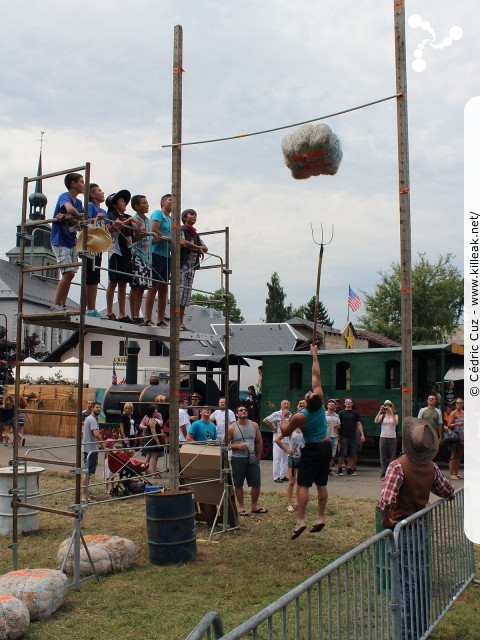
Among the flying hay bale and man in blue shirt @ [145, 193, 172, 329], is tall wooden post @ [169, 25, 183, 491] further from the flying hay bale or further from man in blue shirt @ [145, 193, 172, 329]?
the flying hay bale

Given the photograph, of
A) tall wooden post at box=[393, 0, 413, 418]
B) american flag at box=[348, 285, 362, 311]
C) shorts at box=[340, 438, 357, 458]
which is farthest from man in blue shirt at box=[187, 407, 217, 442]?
american flag at box=[348, 285, 362, 311]

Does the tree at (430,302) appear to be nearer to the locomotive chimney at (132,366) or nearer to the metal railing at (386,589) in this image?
the locomotive chimney at (132,366)

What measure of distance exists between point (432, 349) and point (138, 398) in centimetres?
924

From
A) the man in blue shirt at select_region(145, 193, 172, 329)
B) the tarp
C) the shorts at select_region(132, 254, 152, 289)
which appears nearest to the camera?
the shorts at select_region(132, 254, 152, 289)

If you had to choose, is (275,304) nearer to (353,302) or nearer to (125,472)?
(353,302)

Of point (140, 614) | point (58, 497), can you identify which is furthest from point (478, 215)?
point (58, 497)

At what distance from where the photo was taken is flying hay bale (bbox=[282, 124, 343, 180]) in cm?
677

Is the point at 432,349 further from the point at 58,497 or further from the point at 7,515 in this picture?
the point at 7,515

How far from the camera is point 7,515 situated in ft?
32.5

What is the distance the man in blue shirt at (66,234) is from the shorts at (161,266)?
1.39m

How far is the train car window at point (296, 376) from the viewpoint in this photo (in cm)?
2175

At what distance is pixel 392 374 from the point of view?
20469 millimetres

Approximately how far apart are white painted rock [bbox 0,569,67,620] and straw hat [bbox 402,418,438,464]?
3704mm

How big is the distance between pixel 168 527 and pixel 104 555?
83 cm
